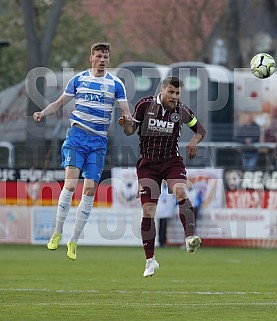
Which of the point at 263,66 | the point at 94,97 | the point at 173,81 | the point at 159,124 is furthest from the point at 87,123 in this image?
the point at 263,66

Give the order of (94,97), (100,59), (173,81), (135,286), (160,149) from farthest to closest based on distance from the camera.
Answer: (135,286)
(94,97)
(160,149)
(100,59)
(173,81)

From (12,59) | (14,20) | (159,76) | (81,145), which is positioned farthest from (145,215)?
(14,20)

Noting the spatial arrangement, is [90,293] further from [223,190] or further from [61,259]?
[223,190]

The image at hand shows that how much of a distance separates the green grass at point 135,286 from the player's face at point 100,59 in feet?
10.2

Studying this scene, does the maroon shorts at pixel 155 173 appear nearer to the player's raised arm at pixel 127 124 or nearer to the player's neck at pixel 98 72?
the player's raised arm at pixel 127 124

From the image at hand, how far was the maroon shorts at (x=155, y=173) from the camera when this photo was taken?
15523 mm

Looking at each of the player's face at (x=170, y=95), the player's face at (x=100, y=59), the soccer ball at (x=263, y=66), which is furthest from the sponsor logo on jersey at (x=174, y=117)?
the soccer ball at (x=263, y=66)

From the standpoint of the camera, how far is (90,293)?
15.4 meters

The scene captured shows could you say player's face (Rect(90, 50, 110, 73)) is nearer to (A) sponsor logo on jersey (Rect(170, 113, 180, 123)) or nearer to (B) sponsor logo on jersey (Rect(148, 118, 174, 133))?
(B) sponsor logo on jersey (Rect(148, 118, 174, 133))

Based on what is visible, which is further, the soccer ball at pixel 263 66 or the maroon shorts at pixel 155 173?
the soccer ball at pixel 263 66

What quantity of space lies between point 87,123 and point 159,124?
109cm

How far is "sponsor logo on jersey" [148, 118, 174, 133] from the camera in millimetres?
15344

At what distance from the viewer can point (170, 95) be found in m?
15.1

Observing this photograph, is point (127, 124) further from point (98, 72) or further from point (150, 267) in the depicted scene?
point (150, 267)
